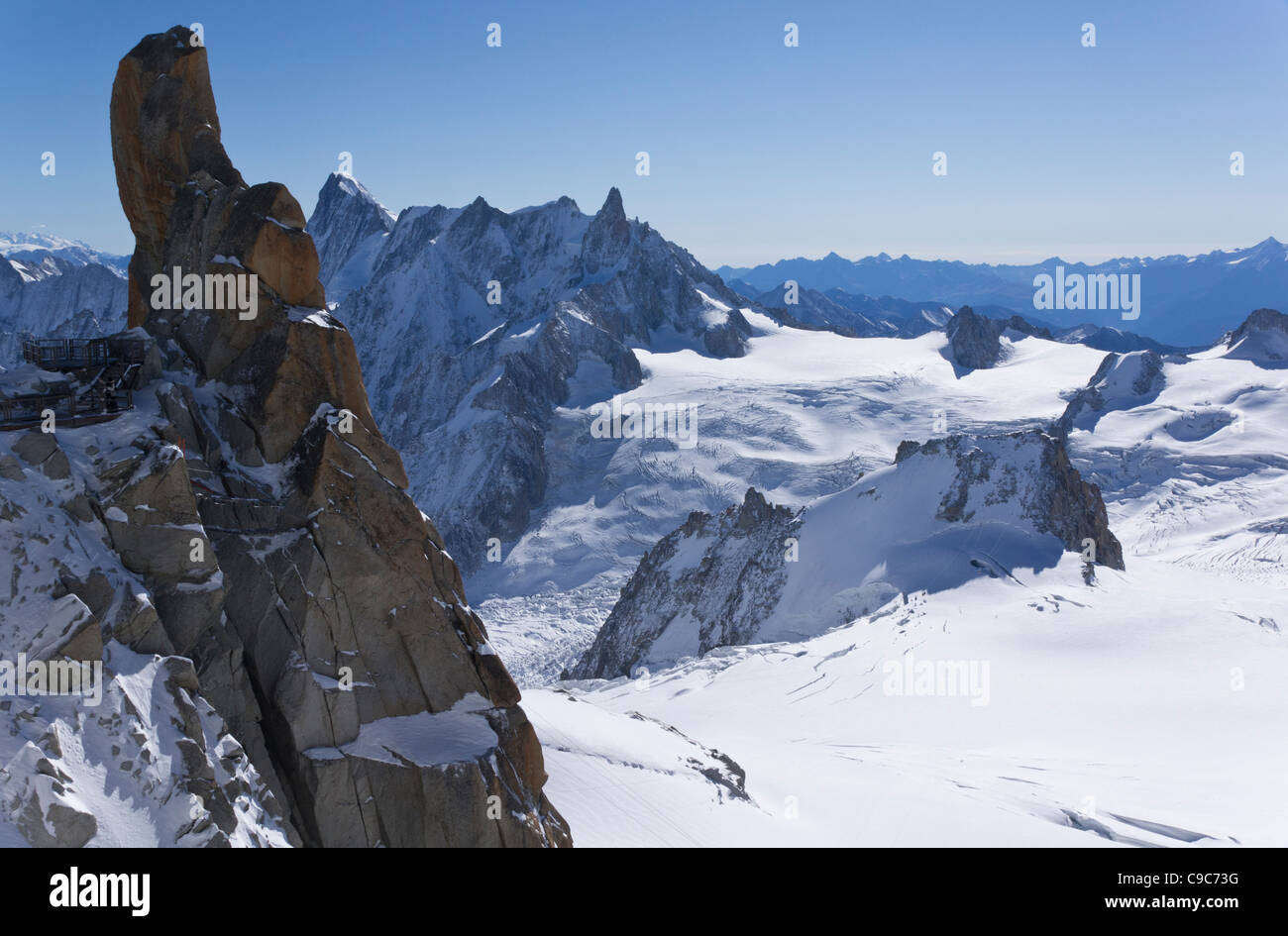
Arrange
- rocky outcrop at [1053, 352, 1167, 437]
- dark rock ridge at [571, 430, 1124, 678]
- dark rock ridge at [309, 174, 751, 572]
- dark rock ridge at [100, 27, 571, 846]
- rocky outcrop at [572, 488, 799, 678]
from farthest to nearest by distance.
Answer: rocky outcrop at [1053, 352, 1167, 437] → dark rock ridge at [309, 174, 751, 572] → rocky outcrop at [572, 488, 799, 678] → dark rock ridge at [571, 430, 1124, 678] → dark rock ridge at [100, 27, 571, 846]

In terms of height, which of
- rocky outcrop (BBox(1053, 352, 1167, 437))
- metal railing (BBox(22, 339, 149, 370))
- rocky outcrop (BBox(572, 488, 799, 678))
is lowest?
rocky outcrop (BBox(572, 488, 799, 678))

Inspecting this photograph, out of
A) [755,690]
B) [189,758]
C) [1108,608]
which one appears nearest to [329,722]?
[189,758]

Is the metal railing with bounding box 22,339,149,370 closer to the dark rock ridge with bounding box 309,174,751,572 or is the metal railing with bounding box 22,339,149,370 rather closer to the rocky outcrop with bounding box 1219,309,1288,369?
the dark rock ridge with bounding box 309,174,751,572

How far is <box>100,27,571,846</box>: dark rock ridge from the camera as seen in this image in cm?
1457

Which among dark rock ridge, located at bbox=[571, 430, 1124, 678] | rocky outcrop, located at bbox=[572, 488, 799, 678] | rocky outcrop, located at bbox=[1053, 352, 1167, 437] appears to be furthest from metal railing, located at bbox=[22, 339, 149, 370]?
rocky outcrop, located at bbox=[1053, 352, 1167, 437]

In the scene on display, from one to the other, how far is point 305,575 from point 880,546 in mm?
52256

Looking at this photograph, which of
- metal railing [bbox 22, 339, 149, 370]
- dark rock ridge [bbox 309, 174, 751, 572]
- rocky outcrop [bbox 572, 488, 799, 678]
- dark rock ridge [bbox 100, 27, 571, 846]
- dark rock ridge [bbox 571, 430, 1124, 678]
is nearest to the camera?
dark rock ridge [bbox 100, 27, 571, 846]

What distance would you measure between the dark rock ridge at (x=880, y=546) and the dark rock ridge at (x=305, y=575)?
44.8 metres

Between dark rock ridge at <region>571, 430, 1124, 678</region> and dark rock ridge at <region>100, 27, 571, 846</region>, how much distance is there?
44756mm

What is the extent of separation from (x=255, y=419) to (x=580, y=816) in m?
13.3

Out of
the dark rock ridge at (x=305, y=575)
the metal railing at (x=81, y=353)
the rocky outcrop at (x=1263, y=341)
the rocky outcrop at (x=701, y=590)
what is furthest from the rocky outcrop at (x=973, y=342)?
the metal railing at (x=81, y=353)

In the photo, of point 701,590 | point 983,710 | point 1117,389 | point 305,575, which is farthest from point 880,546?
point 1117,389

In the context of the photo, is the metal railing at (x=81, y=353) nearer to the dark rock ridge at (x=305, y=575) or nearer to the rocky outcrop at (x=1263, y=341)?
the dark rock ridge at (x=305, y=575)
